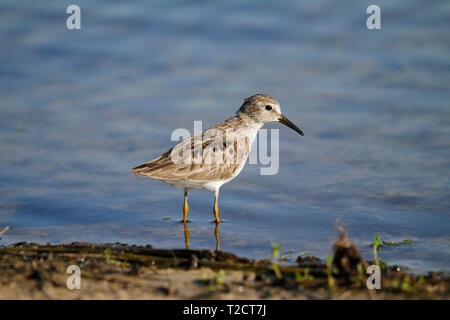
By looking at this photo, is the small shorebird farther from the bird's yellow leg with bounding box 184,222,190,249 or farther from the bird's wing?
the bird's yellow leg with bounding box 184,222,190,249

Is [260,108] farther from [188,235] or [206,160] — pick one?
[188,235]

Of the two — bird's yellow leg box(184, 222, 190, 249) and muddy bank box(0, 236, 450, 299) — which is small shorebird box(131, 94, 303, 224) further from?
muddy bank box(0, 236, 450, 299)

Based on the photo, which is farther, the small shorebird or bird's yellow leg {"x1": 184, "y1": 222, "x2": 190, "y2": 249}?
the small shorebird

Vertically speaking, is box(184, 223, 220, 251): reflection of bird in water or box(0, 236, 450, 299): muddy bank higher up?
box(184, 223, 220, 251): reflection of bird in water

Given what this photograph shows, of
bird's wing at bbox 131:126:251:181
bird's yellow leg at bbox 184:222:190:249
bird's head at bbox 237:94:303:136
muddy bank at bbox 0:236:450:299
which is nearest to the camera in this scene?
muddy bank at bbox 0:236:450:299

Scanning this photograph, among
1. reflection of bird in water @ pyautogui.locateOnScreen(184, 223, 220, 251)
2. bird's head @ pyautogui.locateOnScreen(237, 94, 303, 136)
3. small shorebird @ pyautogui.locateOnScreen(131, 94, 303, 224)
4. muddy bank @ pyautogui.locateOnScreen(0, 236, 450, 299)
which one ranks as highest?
bird's head @ pyautogui.locateOnScreen(237, 94, 303, 136)

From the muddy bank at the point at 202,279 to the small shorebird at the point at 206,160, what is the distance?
2.39 metres

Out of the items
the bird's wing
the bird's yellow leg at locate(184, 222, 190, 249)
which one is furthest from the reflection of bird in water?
the bird's wing

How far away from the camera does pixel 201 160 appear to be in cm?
1017

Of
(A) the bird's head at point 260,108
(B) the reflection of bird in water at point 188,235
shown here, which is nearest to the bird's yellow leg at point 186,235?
(B) the reflection of bird in water at point 188,235

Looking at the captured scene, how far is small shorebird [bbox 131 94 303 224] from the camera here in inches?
389

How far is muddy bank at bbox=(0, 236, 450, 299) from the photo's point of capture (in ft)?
21.6

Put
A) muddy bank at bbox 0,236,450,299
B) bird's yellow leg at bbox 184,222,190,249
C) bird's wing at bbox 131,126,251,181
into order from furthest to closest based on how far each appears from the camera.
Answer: bird's wing at bbox 131,126,251,181 < bird's yellow leg at bbox 184,222,190,249 < muddy bank at bbox 0,236,450,299
